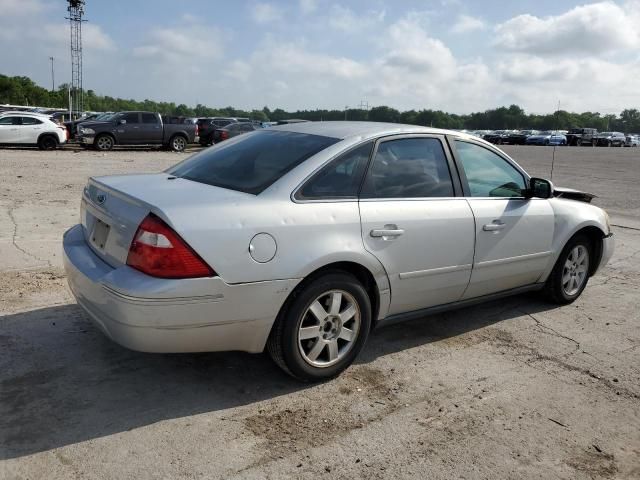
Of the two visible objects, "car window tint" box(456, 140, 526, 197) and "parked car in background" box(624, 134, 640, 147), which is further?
"parked car in background" box(624, 134, 640, 147)

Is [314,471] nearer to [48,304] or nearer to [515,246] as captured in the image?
[515,246]

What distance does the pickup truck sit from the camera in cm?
2292

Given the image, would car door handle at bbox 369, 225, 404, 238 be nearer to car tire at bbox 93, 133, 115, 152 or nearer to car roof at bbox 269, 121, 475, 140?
car roof at bbox 269, 121, 475, 140

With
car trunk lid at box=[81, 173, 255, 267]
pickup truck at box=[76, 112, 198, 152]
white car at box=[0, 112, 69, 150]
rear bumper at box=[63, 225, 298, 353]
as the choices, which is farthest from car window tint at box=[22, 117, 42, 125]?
rear bumper at box=[63, 225, 298, 353]

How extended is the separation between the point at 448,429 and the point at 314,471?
0.86 m

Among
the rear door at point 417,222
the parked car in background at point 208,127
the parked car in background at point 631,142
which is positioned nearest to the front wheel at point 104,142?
the parked car in background at point 208,127

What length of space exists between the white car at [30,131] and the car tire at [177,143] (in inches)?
170

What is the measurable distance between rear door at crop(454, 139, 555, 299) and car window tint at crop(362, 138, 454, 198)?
22 cm

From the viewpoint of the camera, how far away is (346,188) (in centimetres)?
377

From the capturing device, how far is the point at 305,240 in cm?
342

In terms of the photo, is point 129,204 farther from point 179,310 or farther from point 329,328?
point 329,328

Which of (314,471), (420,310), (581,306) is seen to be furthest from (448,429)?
(581,306)

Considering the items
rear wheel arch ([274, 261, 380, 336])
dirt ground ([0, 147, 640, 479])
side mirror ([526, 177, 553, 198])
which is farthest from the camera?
side mirror ([526, 177, 553, 198])

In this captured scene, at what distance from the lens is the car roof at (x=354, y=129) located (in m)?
4.04
